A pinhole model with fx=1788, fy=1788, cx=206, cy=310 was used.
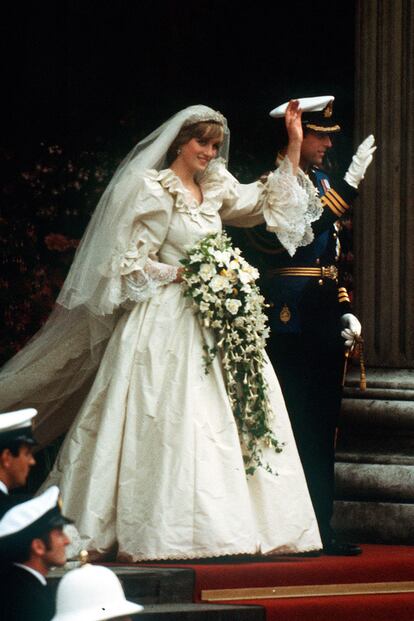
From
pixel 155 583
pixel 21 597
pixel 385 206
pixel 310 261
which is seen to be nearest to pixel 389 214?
pixel 385 206

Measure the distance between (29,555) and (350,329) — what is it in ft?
11.9

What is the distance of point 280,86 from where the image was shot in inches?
453

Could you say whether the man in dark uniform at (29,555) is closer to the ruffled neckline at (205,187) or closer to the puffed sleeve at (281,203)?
the ruffled neckline at (205,187)

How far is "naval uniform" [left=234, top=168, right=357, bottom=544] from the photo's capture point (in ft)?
29.0

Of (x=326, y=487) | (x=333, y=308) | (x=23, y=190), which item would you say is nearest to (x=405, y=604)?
(x=326, y=487)

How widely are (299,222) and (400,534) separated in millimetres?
1980

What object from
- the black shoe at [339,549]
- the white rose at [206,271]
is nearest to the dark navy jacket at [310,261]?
the white rose at [206,271]

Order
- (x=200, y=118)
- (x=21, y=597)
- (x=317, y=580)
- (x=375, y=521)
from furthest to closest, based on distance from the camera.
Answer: (x=375, y=521) → (x=200, y=118) → (x=317, y=580) → (x=21, y=597)

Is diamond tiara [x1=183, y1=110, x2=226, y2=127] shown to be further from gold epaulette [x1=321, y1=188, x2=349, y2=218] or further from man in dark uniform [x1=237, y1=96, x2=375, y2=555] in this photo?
gold epaulette [x1=321, y1=188, x2=349, y2=218]

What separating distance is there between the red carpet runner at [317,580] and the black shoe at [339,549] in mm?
142

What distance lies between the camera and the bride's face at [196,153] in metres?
8.45

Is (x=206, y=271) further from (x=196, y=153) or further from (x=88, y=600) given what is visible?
(x=88, y=600)

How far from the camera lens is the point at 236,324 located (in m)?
8.23

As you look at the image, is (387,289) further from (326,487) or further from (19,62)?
(19,62)
